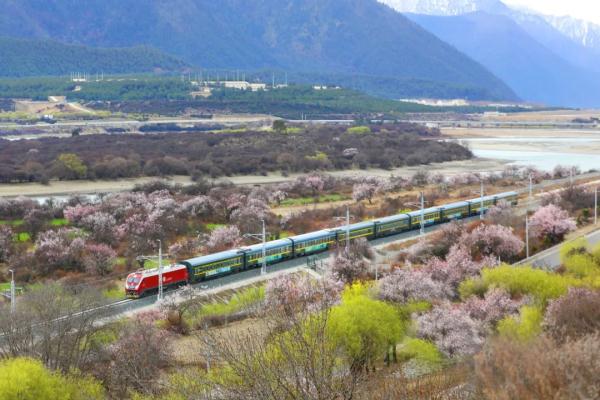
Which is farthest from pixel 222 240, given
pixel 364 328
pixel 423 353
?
pixel 364 328

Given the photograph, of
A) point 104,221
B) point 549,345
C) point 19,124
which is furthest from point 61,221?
point 19,124

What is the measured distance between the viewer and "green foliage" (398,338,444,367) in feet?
85.3

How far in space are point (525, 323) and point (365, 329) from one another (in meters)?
4.59

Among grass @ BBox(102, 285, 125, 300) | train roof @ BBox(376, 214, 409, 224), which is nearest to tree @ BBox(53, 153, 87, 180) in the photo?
train roof @ BBox(376, 214, 409, 224)

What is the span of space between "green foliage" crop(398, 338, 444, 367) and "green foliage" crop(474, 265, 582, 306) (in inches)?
170

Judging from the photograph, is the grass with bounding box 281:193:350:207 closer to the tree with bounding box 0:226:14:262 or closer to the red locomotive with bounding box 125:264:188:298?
the tree with bounding box 0:226:14:262

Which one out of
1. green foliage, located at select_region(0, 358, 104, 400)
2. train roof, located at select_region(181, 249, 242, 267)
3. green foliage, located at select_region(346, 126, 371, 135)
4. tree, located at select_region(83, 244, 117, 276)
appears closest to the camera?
green foliage, located at select_region(0, 358, 104, 400)

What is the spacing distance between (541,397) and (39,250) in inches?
1356

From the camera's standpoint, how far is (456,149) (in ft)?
378

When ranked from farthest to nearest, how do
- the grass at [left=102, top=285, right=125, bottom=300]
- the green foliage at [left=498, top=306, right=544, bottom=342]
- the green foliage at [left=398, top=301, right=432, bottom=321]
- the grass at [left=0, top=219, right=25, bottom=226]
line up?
1. the grass at [left=0, top=219, right=25, bottom=226]
2. the grass at [left=102, top=285, right=125, bottom=300]
3. the green foliage at [left=398, top=301, right=432, bottom=321]
4. the green foliage at [left=498, top=306, right=544, bottom=342]

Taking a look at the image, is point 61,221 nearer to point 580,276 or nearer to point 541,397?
point 580,276

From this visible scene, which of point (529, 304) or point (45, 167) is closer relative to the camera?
point (529, 304)

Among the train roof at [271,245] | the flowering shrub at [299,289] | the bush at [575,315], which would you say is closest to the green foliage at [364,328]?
the flowering shrub at [299,289]

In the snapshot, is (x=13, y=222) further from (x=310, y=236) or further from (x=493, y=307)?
(x=493, y=307)
